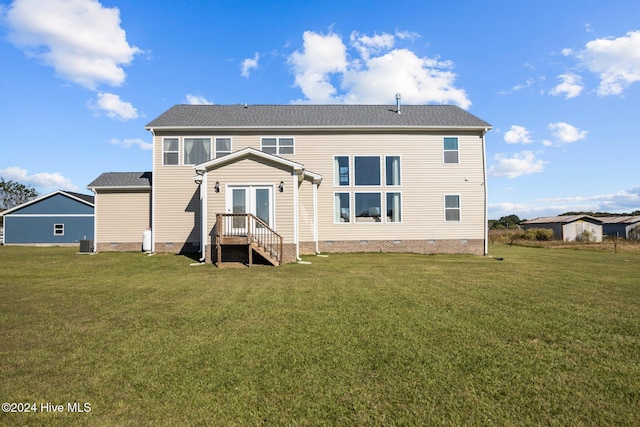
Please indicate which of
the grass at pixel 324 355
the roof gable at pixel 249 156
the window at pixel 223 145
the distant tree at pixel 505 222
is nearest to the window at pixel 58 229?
the window at pixel 223 145

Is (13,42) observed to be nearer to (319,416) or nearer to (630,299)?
(319,416)

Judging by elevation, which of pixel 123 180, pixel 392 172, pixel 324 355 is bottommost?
pixel 324 355

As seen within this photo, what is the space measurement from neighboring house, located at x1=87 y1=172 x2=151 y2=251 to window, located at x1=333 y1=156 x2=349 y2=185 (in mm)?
9675

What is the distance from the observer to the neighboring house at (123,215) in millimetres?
17703

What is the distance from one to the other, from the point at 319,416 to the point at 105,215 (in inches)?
736

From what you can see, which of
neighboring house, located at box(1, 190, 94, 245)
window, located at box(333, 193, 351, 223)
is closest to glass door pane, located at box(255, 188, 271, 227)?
window, located at box(333, 193, 351, 223)

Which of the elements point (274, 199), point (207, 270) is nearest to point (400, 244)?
point (274, 199)

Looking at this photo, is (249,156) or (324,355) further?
(249,156)

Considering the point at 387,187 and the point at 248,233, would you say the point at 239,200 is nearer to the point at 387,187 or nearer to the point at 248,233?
the point at 248,233

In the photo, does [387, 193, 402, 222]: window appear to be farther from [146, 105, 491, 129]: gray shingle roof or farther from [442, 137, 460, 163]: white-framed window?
Answer: [146, 105, 491, 129]: gray shingle roof

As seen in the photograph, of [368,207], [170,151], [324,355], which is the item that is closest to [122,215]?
[170,151]

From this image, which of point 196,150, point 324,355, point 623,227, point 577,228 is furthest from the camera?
point 623,227

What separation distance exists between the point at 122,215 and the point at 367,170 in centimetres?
1298

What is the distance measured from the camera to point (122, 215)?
1783cm
